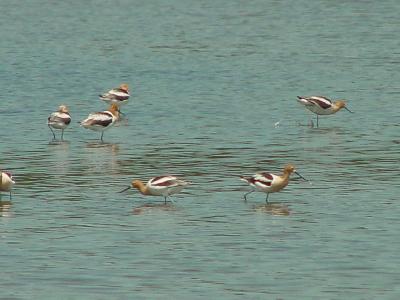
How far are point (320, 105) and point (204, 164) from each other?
9244mm

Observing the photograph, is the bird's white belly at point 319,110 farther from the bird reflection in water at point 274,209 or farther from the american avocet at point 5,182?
the american avocet at point 5,182

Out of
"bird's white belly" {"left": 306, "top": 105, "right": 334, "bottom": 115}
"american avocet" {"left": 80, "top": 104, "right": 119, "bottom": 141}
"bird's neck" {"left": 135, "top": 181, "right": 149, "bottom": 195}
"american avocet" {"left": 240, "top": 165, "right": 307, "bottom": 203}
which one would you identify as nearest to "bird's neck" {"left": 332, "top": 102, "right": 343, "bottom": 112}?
"bird's white belly" {"left": 306, "top": 105, "right": 334, "bottom": 115}

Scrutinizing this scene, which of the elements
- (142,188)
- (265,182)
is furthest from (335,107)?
(142,188)

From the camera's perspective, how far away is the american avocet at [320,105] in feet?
154

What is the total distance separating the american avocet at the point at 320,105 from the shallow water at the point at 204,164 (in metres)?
0.53

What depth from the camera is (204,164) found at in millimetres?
38562

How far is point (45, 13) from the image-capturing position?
90.7m

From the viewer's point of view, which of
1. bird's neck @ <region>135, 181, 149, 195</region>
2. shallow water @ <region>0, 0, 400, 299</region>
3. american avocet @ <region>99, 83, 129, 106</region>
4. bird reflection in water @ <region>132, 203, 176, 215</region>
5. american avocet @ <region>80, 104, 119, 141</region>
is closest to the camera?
shallow water @ <region>0, 0, 400, 299</region>

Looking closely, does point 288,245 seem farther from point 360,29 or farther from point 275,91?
point 360,29

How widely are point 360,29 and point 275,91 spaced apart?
2502 cm

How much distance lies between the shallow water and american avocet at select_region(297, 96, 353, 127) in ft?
1.75

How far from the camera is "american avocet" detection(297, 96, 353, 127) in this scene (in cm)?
4681

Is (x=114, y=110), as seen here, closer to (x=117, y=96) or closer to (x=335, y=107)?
Result: (x=117, y=96)

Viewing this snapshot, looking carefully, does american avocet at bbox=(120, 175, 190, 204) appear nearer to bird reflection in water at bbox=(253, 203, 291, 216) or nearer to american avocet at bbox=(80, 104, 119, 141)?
bird reflection in water at bbox=(253, 203, 291, 216)
